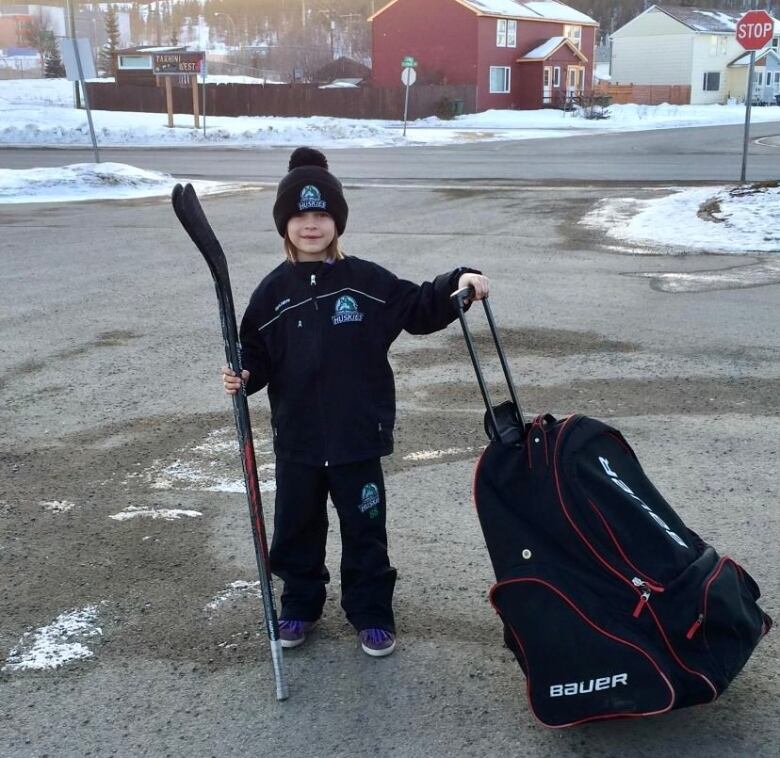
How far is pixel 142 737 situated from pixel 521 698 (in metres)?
1.11

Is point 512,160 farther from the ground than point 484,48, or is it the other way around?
point 484,48

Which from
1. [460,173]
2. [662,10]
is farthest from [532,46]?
[460,173]

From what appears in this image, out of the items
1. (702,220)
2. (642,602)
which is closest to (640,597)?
(642,602)

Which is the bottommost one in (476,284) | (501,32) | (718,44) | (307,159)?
(476,284)

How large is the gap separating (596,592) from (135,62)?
5868 cm

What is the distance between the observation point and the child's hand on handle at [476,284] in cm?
301

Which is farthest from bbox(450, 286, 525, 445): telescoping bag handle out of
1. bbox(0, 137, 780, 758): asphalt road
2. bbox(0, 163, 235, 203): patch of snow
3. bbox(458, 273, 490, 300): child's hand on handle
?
bbox(0, 163, 235, 203): patch of snow

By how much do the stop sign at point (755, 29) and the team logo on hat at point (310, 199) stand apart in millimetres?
12421

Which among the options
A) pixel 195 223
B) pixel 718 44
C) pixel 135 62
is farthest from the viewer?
pixel 718 44

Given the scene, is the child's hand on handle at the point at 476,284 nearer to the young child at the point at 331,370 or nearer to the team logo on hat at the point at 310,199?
the young child at the point at 331,370

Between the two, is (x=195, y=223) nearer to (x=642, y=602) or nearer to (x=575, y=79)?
(x=642, y=602)

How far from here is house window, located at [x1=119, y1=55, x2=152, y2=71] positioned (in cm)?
5606

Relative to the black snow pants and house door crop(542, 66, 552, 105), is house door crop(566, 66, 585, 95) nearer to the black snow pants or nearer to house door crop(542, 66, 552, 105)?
house door crop(542, 66, 552, 105)

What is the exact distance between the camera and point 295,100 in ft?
173
